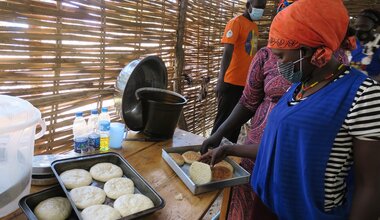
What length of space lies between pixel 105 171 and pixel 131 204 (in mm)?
300

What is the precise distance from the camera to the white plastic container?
3.10 ft

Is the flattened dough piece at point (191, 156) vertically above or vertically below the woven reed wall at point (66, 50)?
below

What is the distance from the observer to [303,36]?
1.02 meters

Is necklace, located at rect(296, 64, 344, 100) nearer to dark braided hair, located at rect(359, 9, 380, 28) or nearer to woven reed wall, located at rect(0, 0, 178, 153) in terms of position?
woven reed wall, located at rect(0, 0, 178, 153)

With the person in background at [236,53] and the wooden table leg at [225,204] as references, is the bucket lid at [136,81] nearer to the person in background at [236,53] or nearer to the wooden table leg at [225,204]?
the wooden table leg at [225,204]

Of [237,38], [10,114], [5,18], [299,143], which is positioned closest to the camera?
[10,114]

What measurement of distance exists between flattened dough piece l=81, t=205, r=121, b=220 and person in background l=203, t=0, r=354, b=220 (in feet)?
2.51

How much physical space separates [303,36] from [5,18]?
1.67 meters

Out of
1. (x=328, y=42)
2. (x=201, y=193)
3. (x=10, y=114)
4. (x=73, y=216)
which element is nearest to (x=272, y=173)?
(x=201, y=193)

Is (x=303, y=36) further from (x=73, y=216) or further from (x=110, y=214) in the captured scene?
(x=73, y=216)

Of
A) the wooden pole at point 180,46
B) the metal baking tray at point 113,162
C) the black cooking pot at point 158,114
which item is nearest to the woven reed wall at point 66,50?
the wooden pole at point 180,46

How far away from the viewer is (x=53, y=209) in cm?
102

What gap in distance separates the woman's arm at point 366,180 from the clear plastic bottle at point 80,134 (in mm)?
1363

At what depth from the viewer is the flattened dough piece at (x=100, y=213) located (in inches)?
39.6
